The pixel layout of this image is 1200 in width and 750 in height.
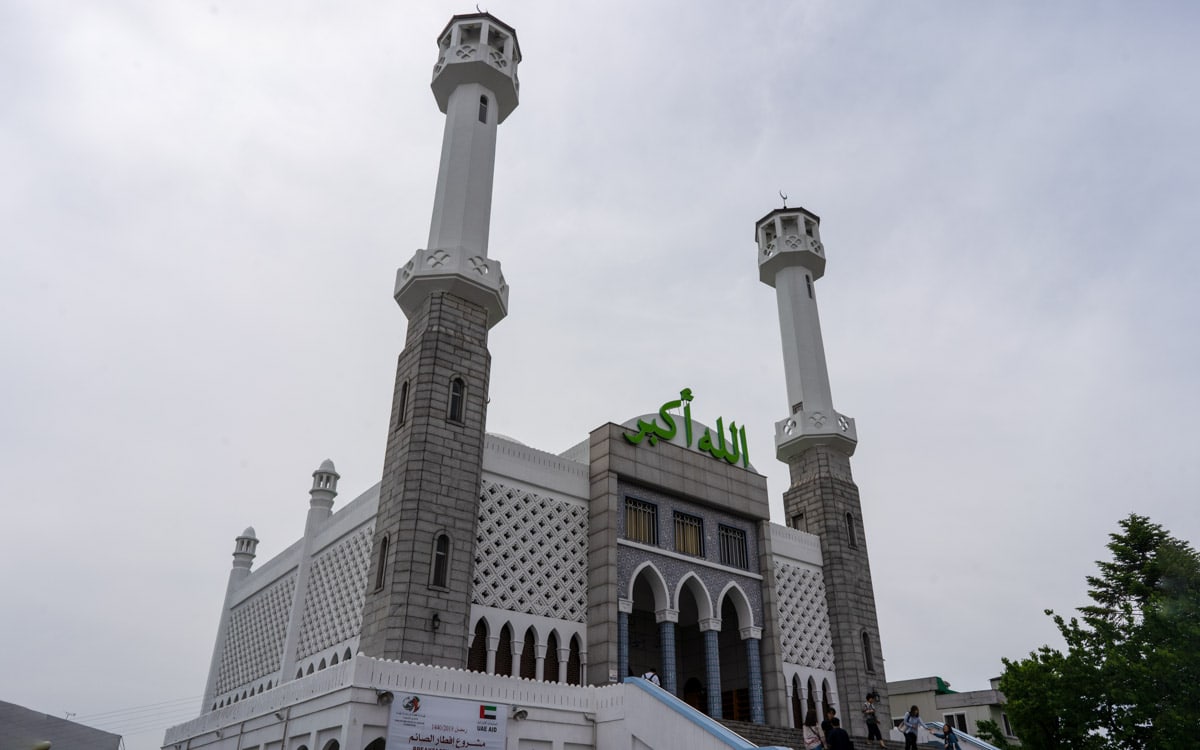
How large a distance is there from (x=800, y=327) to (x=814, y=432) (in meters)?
4.14

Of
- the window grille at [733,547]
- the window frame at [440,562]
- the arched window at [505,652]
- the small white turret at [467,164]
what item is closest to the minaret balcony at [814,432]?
the window grille at [733,547]

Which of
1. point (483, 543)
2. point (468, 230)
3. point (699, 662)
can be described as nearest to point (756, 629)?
point (699, 662)

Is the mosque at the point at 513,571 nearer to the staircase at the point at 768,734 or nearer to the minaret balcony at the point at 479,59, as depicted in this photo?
the minaret balcony at the point at 479,59

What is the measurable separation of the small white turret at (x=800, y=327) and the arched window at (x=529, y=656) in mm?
12071

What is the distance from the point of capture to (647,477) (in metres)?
20.8

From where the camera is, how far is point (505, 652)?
17.5 meters

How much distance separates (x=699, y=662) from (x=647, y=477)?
678 centimetres

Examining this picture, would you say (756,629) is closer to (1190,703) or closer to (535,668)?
(535,668)

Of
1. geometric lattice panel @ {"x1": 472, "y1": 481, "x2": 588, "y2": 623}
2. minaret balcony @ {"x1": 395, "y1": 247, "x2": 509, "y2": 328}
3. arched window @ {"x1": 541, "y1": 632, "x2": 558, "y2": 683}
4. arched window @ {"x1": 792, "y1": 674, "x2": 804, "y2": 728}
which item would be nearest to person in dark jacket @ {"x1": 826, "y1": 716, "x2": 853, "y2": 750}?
arched window @ {"x1": 541, "y1": 632, "x2": 558, "y2": 683}

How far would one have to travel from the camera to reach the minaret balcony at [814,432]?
2594cm

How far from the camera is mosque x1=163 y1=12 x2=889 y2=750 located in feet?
47.4

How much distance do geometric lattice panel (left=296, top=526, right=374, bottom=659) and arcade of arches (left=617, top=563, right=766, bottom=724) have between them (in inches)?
244

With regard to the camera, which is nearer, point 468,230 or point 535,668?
point 535,668

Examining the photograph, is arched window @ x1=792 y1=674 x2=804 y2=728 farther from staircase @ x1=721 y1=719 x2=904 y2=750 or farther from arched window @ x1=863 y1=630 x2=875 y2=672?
staircase @ x1=721 y1=719 x2=904 y2=750
